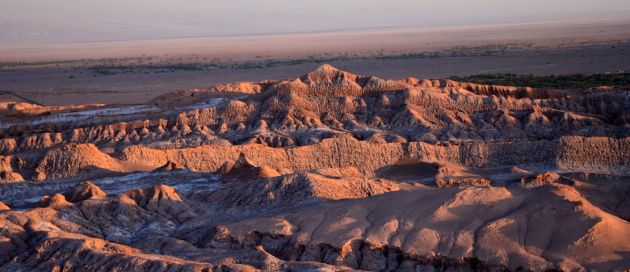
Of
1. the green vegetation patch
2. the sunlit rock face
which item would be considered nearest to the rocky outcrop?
the sunlit rock face

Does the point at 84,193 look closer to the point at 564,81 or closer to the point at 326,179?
the point at 326,179

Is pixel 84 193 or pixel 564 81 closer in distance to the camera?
pixel 84 193

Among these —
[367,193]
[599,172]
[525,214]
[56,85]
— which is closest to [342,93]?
[599,172]

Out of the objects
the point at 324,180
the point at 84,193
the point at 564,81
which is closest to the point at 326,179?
the point at 324,180

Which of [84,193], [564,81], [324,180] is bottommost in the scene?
[564,81]

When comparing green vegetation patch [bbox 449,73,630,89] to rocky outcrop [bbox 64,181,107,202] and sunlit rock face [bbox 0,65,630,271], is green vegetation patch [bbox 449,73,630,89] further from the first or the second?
rocky outcrop [bbox 64,181,107,202]

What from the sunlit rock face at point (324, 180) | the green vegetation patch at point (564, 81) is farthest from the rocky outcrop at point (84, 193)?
the green vegetation patch at point (564, 81)

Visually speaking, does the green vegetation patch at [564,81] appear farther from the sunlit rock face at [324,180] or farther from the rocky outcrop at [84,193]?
the rocky outcrop at [84,193]
